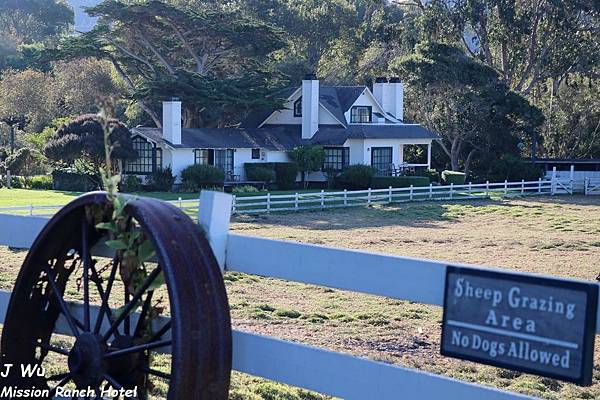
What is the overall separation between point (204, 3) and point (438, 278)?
261ft

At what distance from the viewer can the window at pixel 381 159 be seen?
5419 centimetres

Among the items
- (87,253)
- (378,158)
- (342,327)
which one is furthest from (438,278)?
(378,158)

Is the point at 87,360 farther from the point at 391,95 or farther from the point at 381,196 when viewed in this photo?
the point at 391,95

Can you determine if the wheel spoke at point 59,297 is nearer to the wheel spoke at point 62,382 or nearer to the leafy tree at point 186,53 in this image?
the wheel spoke at point 62,382

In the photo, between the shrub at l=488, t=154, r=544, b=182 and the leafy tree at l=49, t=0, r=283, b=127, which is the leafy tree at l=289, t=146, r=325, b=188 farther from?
the shrub at l=488, t=154, r=544, b=182

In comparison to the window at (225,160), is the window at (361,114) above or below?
above

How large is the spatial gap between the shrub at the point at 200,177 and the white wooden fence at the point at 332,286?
143ft

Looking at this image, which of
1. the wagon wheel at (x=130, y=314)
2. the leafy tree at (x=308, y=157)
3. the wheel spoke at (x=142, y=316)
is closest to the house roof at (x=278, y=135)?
the leafy tree at (x=308, y=157)

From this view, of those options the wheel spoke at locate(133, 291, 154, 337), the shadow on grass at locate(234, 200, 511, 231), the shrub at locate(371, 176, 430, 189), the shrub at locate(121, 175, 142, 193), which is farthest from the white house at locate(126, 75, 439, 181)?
the wheel spoke at locate(133, 291, 154, 337)

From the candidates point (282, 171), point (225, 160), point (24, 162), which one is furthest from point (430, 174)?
point (24, 162)

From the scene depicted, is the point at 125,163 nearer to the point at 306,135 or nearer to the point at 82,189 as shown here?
the point at 82,189

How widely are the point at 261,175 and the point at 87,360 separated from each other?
46159mm

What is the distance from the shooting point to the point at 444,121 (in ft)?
193

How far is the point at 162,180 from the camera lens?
4759cm
